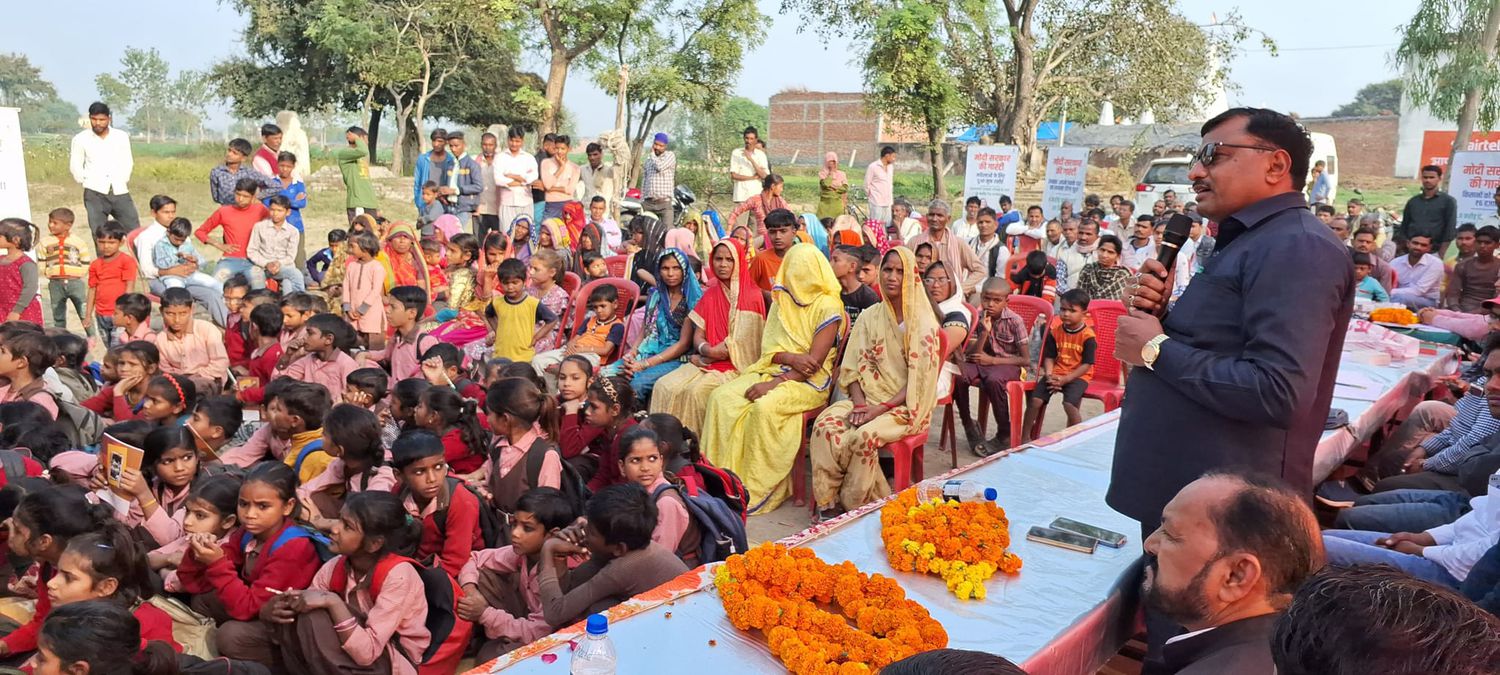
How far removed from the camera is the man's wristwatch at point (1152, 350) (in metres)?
2.09

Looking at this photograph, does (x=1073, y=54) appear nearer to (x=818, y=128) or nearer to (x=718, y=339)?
(x=718, y=339)

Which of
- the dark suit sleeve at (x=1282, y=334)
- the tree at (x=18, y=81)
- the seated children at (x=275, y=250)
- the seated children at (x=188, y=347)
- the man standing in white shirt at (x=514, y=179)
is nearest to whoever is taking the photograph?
the dark suit sleeve at (x=1282, y=334)

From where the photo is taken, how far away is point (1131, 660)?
10.3 feet

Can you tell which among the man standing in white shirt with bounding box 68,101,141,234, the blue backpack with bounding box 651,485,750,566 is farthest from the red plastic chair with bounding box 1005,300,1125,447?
the man standing in white shirt with bounding box 68,101,141,234

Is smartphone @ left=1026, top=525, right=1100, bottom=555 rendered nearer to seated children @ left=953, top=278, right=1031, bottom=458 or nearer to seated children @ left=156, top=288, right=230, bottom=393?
seated children @ left=953, top=278, right=1031, bottom=458

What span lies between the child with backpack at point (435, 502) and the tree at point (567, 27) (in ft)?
64.9

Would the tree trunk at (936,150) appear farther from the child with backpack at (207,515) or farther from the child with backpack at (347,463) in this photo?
the child with backpack at (207,515)

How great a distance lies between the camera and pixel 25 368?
15.1ft

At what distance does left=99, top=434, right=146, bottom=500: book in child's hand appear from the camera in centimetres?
349

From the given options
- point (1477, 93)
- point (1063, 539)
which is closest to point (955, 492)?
point (1063, 539)

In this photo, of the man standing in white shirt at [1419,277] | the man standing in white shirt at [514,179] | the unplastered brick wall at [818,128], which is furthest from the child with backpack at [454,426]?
the unplastered brick wall at [818,128]

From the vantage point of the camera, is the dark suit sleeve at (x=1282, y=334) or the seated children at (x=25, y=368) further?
the seated children at (x=25, y=368)

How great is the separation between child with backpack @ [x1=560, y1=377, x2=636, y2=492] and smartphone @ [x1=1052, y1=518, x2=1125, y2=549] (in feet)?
6.95

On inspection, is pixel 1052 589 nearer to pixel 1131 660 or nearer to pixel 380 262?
pixel 1131 660
